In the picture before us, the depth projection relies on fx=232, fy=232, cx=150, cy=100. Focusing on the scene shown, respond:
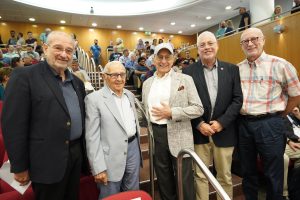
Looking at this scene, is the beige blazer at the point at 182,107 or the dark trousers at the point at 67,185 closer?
the dark trousers at the point at 67,185

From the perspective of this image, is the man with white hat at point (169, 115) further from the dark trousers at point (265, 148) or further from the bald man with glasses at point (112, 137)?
the dark trousers at point (265, 148)

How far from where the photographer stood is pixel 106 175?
1.74 metres

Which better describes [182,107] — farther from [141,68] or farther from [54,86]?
[141,68]

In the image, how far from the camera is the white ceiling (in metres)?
11.1

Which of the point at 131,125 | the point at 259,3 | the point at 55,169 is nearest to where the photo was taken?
the point at 55,169

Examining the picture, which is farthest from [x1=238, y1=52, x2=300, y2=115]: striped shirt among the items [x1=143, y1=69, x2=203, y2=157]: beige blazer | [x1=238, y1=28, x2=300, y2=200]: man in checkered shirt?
[x1=143, y1=69, x2=203, y2=157]: beige blazer

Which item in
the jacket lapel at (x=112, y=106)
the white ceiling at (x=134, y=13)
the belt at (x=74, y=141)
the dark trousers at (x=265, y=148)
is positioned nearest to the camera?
the belt at (x=74, y=141)

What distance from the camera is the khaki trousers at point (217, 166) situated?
6.70 ft

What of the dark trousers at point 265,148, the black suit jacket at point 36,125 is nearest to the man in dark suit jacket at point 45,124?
the black suit jacket at point 36,125

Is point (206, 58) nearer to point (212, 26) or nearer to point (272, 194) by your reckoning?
point (272, 194)

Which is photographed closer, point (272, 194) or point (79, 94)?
point (79, 94)

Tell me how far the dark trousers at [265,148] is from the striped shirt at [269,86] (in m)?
0.11

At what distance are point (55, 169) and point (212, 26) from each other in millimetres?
15345

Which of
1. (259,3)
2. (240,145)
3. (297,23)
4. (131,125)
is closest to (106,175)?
(131,125)
